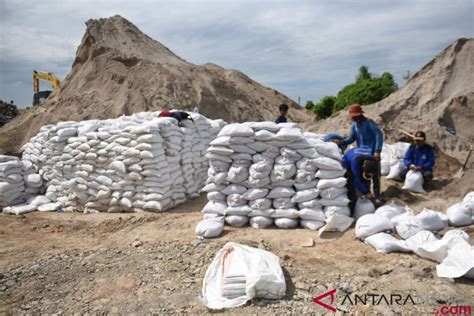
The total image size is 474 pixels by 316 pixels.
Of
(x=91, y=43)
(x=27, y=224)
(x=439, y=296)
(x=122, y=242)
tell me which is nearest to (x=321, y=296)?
(x=439, y=296)

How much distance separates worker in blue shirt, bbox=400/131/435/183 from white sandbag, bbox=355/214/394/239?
1.80m

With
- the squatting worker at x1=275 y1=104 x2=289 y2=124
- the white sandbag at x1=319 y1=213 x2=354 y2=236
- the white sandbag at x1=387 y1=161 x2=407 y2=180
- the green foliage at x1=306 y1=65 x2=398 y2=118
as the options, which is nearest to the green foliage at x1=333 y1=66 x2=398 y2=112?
the green foliage at x1=306 y1=65 x2=398 y2=118

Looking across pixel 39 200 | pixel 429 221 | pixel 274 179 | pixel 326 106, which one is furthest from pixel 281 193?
pixel 326 106

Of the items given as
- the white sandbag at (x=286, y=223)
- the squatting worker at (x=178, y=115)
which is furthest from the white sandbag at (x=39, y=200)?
the white sandbag at (x=286, y=223)

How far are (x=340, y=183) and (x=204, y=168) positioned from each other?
334 cm

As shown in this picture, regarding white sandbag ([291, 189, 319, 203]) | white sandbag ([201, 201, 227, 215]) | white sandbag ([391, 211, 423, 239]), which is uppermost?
white sandbag ([291, 189, 319, 203])

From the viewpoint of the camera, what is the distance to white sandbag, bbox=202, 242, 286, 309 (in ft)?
7.75

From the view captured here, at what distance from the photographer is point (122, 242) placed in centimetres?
402

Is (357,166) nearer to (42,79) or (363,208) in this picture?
(363,208)

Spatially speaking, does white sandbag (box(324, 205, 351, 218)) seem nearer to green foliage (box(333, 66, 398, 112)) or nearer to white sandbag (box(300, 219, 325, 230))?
white sandbag (box(300, 219, 325, 230))

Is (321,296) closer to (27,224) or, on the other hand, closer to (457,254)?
(457,254)

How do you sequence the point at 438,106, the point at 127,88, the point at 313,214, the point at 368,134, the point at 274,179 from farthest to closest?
the point at 127,88 → the point at 438,106 → the point at 368,134 → the point at 274,179 → the point at 313,214

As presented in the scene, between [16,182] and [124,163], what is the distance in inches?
109

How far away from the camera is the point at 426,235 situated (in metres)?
3.03
